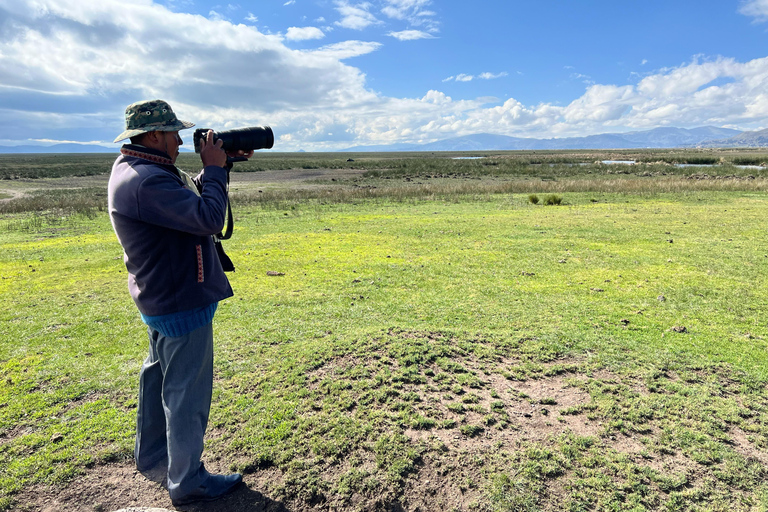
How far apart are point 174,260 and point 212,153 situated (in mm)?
776

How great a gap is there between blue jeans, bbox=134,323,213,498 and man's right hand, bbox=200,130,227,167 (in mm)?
1135

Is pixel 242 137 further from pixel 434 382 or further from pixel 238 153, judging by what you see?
pixel 434 382

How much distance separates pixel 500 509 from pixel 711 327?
504 cm

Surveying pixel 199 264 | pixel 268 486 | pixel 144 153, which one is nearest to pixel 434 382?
pixel 268 486

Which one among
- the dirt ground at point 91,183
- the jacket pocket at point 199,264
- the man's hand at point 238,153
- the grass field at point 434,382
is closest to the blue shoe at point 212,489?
the grass field at point 434,382

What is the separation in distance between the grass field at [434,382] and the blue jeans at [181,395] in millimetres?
434

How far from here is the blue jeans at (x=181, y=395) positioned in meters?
2.79

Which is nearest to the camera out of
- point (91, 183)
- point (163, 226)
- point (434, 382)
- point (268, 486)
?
point (163, 226)

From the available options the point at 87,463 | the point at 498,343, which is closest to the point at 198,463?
the point at 87,463

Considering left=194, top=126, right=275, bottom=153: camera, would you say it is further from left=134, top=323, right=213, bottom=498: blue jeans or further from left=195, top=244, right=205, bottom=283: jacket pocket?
left=134, top=323, right=213, bottom=498: blue jeans

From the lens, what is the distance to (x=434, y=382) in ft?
15.2

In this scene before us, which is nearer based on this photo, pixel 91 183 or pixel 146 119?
pixel 146 119

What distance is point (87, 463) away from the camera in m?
3.48

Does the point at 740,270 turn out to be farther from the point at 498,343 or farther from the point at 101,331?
the point at 101,331
